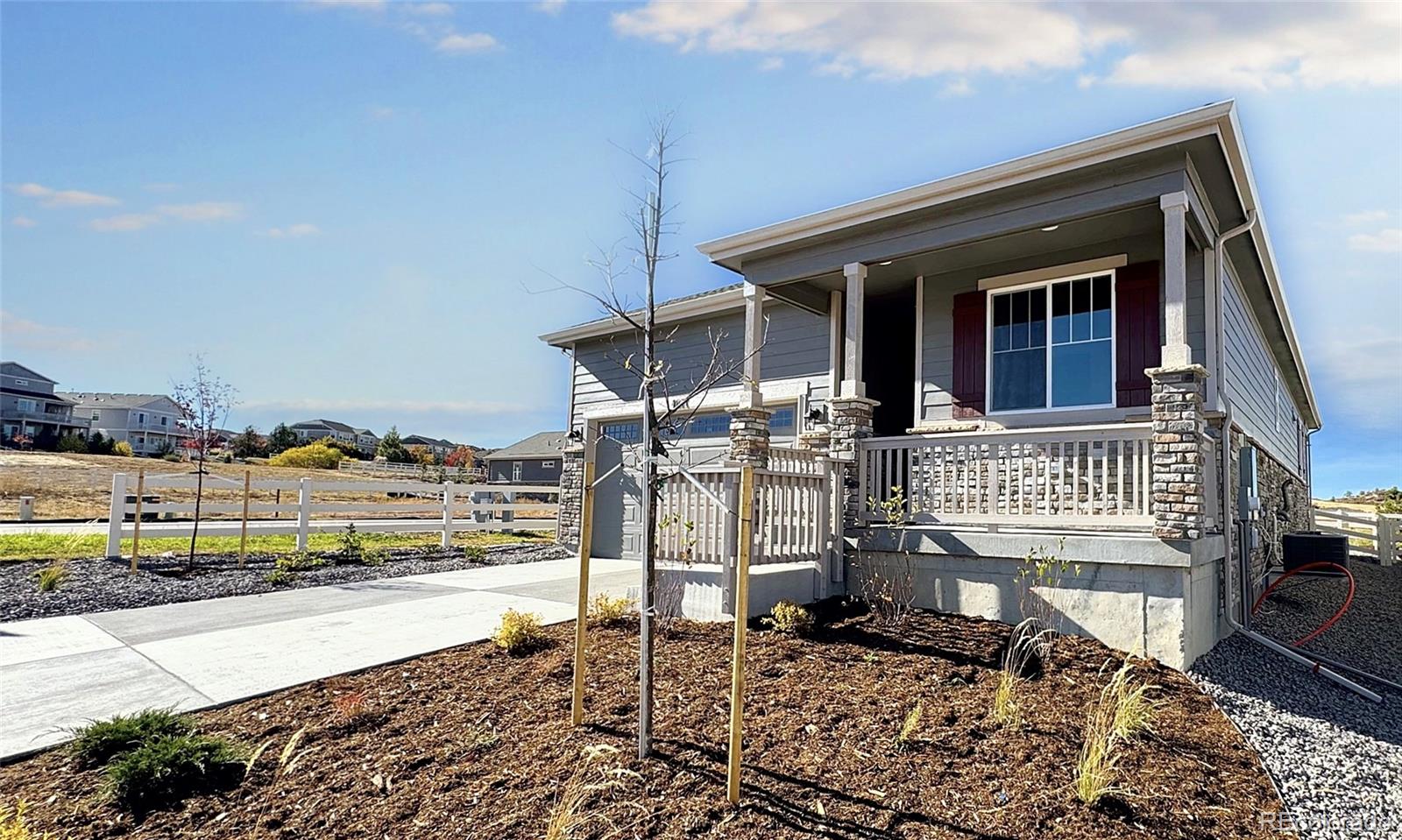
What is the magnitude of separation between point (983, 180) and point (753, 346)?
2991 mm

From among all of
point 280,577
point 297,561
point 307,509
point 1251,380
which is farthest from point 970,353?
point 307,509

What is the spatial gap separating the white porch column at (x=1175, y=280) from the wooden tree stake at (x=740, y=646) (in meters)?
4.29

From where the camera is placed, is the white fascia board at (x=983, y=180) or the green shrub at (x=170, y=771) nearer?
the green shrub at (x=170, y=771)

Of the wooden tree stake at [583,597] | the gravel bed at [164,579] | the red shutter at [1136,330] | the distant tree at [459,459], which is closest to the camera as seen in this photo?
the wooden tree stake at [583,597]

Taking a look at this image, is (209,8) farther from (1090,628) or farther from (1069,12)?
(1090,628)

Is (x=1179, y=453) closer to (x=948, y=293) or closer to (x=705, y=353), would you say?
(x=948, y=293)

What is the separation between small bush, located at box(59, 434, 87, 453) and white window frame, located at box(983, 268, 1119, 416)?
47.5m

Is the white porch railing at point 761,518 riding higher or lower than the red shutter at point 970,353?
lower

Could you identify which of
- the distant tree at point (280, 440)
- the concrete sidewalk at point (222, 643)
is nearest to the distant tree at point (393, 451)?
the distant tree at point (280, 440)

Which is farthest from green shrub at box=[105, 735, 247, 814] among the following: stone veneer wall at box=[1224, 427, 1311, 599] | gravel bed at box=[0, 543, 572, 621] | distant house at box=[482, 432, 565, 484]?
distant house at box=[482, 432, 565, 484]

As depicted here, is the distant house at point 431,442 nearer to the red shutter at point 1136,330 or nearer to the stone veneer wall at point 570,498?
the stone veneer wall at point 570,498

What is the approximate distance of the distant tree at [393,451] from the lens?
165 feet

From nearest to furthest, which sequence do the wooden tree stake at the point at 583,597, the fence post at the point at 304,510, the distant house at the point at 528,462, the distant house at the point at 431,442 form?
the wooden tree stake at the point at 583,597 < the fence post at the point at 304,510 < the distant house at the point at 528,462 < the distant house at the point at 431,442

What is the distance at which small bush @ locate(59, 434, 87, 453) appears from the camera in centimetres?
3803
